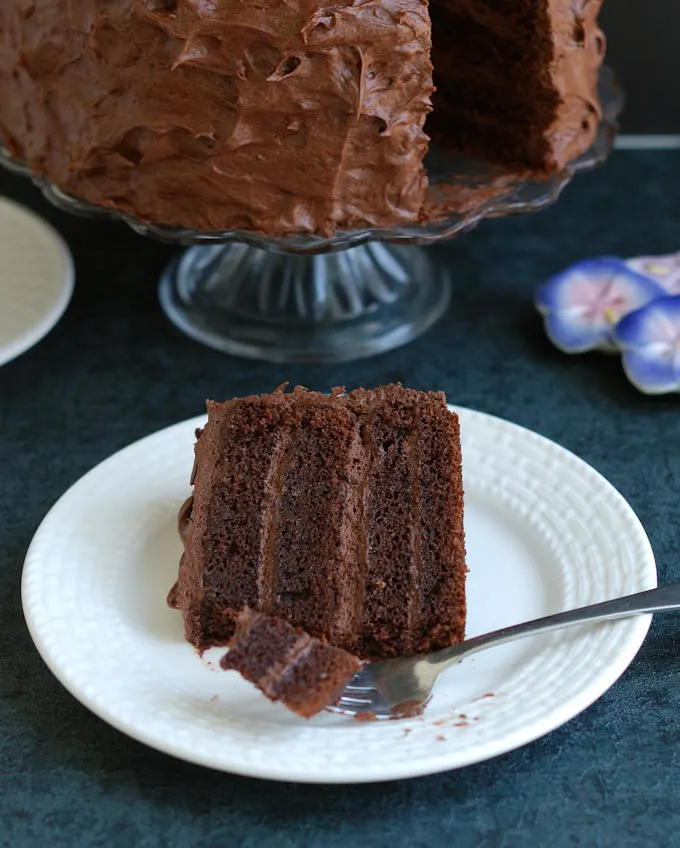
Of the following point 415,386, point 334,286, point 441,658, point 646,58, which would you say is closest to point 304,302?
point 334,286

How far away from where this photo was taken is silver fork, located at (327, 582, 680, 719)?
52.8 inches

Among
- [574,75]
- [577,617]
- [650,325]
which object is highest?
[574,75]

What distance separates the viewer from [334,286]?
2.21 metres

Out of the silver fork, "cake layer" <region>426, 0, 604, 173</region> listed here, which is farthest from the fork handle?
"cake layer" <region>426, 0, 604, 173</region>

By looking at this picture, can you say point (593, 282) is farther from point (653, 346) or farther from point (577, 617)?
point (577, 617)

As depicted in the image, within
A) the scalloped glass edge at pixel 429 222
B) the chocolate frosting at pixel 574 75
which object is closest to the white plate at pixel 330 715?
the scalloped glass edge at pixel 429 222

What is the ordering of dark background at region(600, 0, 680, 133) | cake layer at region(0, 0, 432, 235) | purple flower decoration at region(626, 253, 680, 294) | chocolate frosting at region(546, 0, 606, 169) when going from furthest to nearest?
1. dark background at region(600, 0, 680, 133)
2. purple flower decoration at region(626, 253, 680, 294)
3. chocolate frosting at region(546, 0, 606, 169)
4. cake layer at region(0, 0, 432, 235)

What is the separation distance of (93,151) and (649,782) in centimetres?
121

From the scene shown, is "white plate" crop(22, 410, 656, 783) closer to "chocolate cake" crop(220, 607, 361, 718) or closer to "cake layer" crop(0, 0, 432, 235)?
"chocolate cake" crop(220, 607, 361, 718)

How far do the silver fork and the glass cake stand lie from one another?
2.58 ft

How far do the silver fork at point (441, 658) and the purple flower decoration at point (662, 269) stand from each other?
922mm

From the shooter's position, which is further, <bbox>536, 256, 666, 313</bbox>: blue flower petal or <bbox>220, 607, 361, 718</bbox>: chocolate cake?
<bbox>536, 256, 666, 313</bbox>: blue flower petal

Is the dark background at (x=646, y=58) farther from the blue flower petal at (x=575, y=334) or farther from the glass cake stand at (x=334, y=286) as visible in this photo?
the blue flower petal at (x=575, y=334)

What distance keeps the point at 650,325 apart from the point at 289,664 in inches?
39.5
